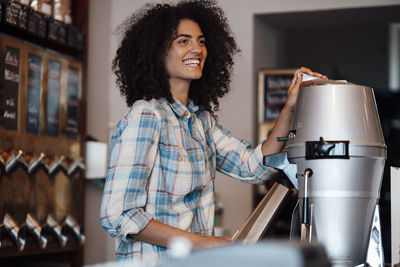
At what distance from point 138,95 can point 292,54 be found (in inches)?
156

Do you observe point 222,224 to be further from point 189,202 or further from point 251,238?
point 251,238

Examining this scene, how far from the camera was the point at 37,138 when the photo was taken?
2861 millimetres

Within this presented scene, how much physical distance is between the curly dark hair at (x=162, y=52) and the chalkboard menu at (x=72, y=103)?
3.90ft

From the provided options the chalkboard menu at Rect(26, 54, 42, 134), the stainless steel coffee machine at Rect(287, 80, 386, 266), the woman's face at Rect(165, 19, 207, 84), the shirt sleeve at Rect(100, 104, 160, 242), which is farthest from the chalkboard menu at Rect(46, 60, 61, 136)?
the stainless steel coffee machine at Rect(287, 80, 386, 266)

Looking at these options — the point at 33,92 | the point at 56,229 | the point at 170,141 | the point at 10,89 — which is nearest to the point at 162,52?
the point at 170,141

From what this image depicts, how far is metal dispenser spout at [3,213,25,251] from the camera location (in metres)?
2.61

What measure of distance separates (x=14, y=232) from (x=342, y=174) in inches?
69.3

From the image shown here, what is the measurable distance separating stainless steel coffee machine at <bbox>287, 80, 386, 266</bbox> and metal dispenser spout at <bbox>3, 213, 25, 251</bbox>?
165cm

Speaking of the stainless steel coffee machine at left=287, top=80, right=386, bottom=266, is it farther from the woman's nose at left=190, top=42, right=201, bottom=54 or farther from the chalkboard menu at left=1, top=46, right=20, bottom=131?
the chalkboard menu at left=1, top=46, right=20, bottom=131

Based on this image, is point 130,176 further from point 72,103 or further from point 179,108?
point 72,103

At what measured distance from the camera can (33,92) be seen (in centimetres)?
285

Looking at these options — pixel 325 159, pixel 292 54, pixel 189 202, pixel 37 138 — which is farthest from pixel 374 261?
pixel 292 54

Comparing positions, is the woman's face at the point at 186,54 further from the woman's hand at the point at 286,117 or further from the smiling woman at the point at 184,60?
the woman's hand at the point at 286,117

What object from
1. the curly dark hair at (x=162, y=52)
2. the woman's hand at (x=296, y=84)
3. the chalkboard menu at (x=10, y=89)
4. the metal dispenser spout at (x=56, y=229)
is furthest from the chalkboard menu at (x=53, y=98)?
the woman's hand at (x=296, y=84)
